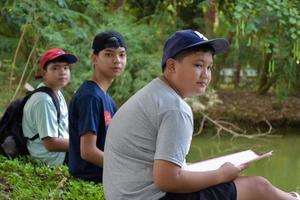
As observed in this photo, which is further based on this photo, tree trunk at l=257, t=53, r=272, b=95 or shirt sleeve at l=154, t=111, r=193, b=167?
tree trunk at l=257, t=53, r=272, b=95

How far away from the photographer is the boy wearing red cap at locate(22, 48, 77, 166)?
3.54 meters

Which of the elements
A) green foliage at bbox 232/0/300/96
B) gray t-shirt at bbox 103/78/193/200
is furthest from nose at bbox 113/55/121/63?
green foliage at bbox 232/0/300/96

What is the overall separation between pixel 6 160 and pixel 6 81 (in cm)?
415

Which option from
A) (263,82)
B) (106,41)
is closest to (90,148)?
(106,41)

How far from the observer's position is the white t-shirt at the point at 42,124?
3.54 m

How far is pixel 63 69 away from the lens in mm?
3729

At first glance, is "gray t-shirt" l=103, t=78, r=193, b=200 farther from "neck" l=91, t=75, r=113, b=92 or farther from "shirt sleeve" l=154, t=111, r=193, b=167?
"neck" l=91, t=75, r=113, b=92

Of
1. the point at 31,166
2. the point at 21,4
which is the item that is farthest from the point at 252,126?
the point at 31,166

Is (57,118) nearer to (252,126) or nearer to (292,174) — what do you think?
(292,174)

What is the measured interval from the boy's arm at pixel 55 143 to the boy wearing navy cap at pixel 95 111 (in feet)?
1.00

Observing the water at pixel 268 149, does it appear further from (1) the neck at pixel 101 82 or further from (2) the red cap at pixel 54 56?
(1) the neck at pixel 101 82

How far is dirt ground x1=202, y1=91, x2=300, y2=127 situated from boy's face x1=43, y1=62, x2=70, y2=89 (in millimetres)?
6883

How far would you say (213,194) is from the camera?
6.98 ft

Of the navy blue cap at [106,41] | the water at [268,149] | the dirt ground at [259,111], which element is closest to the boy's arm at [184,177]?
the navy blue cap at [106,41]
